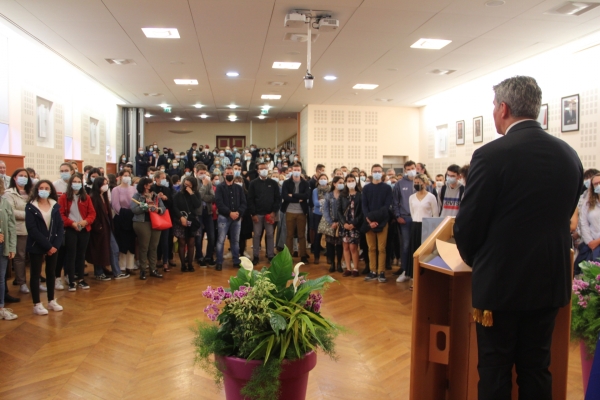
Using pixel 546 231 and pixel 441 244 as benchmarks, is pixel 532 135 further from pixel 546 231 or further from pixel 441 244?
pixel 441 244

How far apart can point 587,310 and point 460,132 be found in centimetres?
1167

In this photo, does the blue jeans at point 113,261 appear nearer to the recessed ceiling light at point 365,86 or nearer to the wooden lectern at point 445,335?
the wooden lectern at point 445,335

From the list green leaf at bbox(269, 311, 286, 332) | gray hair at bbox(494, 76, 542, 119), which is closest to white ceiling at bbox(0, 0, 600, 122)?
gray hair at bbox(494, 76, 542, 119)

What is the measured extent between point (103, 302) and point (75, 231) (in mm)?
1015

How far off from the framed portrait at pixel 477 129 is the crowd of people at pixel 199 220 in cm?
506

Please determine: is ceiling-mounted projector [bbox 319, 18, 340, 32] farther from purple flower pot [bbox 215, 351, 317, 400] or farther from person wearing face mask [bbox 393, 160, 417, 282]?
purple flower pot [bbox 215, 351, 317, 400]

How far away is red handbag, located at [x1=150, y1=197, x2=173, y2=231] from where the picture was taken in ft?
21.9

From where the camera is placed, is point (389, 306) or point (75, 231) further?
point (75, 231)

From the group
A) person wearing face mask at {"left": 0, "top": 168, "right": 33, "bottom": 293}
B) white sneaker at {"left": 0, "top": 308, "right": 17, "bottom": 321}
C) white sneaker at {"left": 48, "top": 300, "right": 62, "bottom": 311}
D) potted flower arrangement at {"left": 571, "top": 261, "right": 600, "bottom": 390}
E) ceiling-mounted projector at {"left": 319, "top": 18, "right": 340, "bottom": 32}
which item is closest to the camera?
potted flower arrangement at {"left": 571, "top": 261, "right": 600, "bottom": 390}

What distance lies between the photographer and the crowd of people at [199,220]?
16.6 feet

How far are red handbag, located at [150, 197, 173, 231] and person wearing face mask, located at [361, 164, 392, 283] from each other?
286 centimetres

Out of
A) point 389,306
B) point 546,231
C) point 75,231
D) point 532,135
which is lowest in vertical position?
point 389,306

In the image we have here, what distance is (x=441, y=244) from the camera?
7.17 ft

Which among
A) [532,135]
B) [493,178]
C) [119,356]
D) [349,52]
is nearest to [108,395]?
[119,356]
